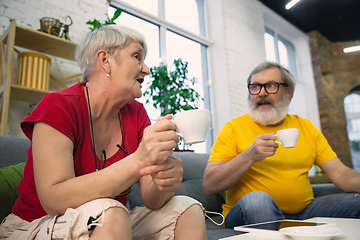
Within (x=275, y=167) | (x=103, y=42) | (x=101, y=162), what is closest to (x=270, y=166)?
(x=275, y=167)

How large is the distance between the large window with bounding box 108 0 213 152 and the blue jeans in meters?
2.41

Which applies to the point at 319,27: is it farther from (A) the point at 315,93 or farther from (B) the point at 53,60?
(B) the point at 53,60

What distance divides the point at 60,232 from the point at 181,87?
3051 mm

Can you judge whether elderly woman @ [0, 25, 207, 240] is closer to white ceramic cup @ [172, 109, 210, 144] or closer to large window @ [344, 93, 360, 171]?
white ceramic cup @ [172, 109, 210, 144]

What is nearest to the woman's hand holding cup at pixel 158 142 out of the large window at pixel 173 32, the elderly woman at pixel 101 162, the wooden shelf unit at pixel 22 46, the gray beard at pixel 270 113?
the elderly woman at pixel 101 162

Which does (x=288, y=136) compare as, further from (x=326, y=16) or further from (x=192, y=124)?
(x=326, y=16)

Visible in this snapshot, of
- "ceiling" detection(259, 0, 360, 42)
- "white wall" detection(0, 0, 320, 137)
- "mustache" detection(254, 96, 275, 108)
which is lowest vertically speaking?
"mustache" detection(254, 96, 275, 108)

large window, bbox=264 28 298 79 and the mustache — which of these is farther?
large window, bbox=264 28 298 79

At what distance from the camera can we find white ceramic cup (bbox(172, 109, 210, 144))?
0.73 meters

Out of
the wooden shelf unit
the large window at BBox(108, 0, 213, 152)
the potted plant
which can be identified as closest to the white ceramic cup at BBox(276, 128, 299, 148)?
the wooden shelf unit

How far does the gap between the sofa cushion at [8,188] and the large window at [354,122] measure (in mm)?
9239

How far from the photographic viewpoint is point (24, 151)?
132 centimetres

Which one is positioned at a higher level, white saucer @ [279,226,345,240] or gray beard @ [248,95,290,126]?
gray beard @ [248,95,290,126]

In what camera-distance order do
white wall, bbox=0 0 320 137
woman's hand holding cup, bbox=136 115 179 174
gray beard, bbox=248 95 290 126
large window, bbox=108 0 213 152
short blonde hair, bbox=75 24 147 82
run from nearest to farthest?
woman's hand holding cup, bbox=136 115 179 174 → short blonde hair, bbox=75 24 147 82 → gray beard, bbox=248 95 290 126 → white wall, bbox=0 0 320 137 → large window, bbox=108 0 213 152
